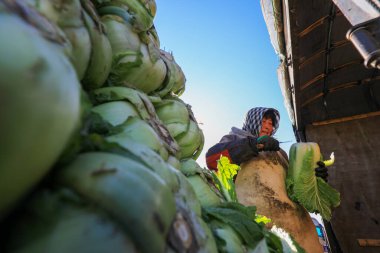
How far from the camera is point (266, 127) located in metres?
4.04

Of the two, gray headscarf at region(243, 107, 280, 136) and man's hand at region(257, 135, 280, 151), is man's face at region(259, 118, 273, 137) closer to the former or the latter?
gray headscarf at region(243, 107, 280, 136)

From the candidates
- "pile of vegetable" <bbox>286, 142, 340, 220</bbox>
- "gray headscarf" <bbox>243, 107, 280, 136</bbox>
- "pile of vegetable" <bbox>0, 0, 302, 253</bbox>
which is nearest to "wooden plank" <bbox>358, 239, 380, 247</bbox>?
"pile of vegetable" <bbox>286, 142, 340, 220</bbox>

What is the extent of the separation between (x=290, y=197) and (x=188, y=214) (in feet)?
8.64

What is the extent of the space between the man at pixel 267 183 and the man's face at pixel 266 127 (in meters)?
0.65

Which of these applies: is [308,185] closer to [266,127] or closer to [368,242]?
[266,127]

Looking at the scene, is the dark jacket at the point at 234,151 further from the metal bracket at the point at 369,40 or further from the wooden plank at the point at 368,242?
the wooden plank at the point at 368,242

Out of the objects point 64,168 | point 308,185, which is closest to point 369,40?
point 308,185

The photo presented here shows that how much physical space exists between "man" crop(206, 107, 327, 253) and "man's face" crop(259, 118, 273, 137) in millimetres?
648

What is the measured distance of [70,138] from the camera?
412 millimetres

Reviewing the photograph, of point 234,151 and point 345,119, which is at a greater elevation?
point 234,151

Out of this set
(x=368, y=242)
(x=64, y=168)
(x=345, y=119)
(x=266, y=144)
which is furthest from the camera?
(x=345, y=119)

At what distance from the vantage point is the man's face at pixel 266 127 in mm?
3992

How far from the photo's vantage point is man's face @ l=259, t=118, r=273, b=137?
13.1 ft

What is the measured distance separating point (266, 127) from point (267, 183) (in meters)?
1.32
